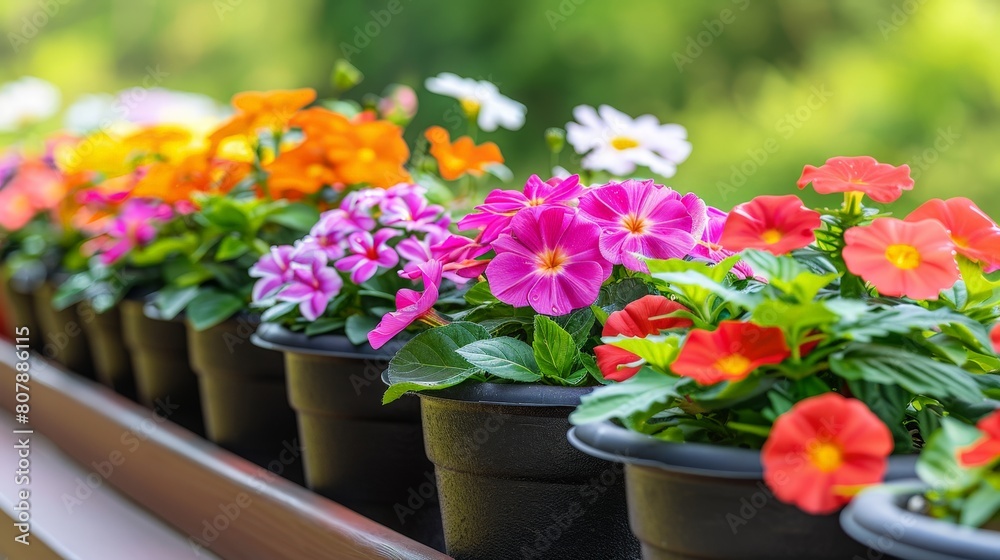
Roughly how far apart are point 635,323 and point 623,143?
0.37 metres

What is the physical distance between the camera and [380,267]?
802 millimetres

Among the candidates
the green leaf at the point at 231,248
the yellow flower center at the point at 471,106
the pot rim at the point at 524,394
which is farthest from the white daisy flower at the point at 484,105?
the pot rim at the point at 524,394

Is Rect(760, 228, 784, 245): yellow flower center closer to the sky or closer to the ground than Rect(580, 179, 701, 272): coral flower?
closer to the sky

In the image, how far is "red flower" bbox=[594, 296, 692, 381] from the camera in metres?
0.50

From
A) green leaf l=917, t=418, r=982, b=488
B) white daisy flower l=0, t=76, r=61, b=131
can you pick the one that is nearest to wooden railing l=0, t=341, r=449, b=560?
green leaf l=917, t=418, r=982, b=488

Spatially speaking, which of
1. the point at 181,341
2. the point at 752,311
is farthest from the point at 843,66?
the point at 752,311

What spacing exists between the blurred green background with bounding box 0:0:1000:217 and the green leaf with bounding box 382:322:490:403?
956 millimetres

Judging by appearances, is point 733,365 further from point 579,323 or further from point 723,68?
point 723,68

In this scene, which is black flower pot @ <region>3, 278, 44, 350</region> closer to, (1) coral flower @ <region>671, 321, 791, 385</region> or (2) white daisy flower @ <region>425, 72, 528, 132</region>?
(2) white daisy flower @ <region>425, 72, 528, 132</region>

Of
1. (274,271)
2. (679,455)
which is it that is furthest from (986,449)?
(274,271)

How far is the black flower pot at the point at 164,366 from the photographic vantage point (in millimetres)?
1197

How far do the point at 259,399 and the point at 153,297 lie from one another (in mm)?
249

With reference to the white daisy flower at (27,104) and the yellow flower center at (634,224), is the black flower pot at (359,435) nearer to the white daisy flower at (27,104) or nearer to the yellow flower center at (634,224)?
the yellow flower center at (634,224)

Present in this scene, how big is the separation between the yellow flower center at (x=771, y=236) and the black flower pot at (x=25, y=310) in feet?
4.89
